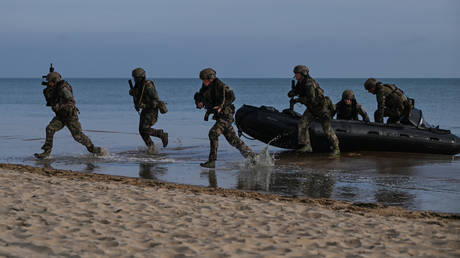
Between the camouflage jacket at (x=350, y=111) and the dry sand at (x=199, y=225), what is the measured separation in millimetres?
5339

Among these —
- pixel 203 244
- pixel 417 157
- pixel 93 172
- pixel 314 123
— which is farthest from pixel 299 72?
pixel 203 244

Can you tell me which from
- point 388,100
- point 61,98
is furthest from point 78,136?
point 388,100

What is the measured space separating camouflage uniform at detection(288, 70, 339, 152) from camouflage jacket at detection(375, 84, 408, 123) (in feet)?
4.12

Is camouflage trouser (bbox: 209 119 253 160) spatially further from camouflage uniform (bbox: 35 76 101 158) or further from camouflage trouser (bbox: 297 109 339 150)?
camouflage uniform (bbox: 35 76 101 158)

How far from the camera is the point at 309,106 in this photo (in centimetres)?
1127

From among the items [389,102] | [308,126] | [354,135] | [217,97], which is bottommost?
[354,135]

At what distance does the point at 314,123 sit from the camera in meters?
12.0

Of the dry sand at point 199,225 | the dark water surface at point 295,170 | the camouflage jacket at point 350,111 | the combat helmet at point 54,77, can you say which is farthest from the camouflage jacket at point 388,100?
the combat helmet at point 54,77

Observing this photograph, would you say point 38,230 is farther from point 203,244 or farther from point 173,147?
point 173,147

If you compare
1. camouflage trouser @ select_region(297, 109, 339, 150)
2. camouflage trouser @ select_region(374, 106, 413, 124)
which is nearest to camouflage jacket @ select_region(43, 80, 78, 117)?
camouflage trouser @ select_region(297, 109, 339, 150)

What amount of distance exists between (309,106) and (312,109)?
98 mm

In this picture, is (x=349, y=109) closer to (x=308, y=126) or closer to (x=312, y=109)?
(x=308, y=126)

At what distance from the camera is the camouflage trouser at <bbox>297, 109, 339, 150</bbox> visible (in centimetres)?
1151

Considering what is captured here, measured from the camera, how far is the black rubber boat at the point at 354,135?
1193 cm
